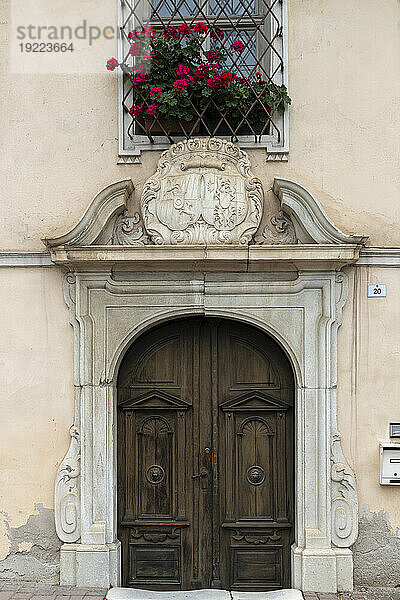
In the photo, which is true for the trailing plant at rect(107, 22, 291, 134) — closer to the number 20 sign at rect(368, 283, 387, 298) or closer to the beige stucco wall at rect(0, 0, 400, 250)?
the beige stucco wall at rect(0, 0, 400, 250)

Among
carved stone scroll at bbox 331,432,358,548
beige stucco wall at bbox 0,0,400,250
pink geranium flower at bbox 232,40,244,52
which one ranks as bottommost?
carved stone scroll at bbox 331,432,358,548

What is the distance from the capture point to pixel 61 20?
259 inches

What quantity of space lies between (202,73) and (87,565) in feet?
13.2

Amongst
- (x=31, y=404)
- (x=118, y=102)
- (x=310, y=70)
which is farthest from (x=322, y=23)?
(x=31, y=404)

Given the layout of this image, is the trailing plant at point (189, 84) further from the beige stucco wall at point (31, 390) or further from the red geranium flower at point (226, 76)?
the beige stucco wall at point (31, 390)

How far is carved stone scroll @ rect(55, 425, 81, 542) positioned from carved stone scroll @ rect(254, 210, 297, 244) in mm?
2172

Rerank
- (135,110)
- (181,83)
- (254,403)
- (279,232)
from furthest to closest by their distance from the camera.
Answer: (254,403)
(279,232)
(135,110)
(181,83)

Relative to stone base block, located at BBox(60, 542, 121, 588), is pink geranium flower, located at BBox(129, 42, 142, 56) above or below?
above

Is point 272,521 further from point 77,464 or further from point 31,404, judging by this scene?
point 31,404

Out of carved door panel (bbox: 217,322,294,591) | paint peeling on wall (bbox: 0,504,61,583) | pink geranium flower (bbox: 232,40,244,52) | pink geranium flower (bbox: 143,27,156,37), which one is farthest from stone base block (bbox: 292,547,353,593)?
pink geranium flower (bbox: 143,27,156,37)

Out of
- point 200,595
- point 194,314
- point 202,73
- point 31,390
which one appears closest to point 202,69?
point 202,73

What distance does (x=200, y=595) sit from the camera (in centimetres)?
629

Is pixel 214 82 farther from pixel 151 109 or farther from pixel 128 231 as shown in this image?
pixel 128 231

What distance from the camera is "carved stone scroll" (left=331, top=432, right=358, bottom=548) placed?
6.32 metres
